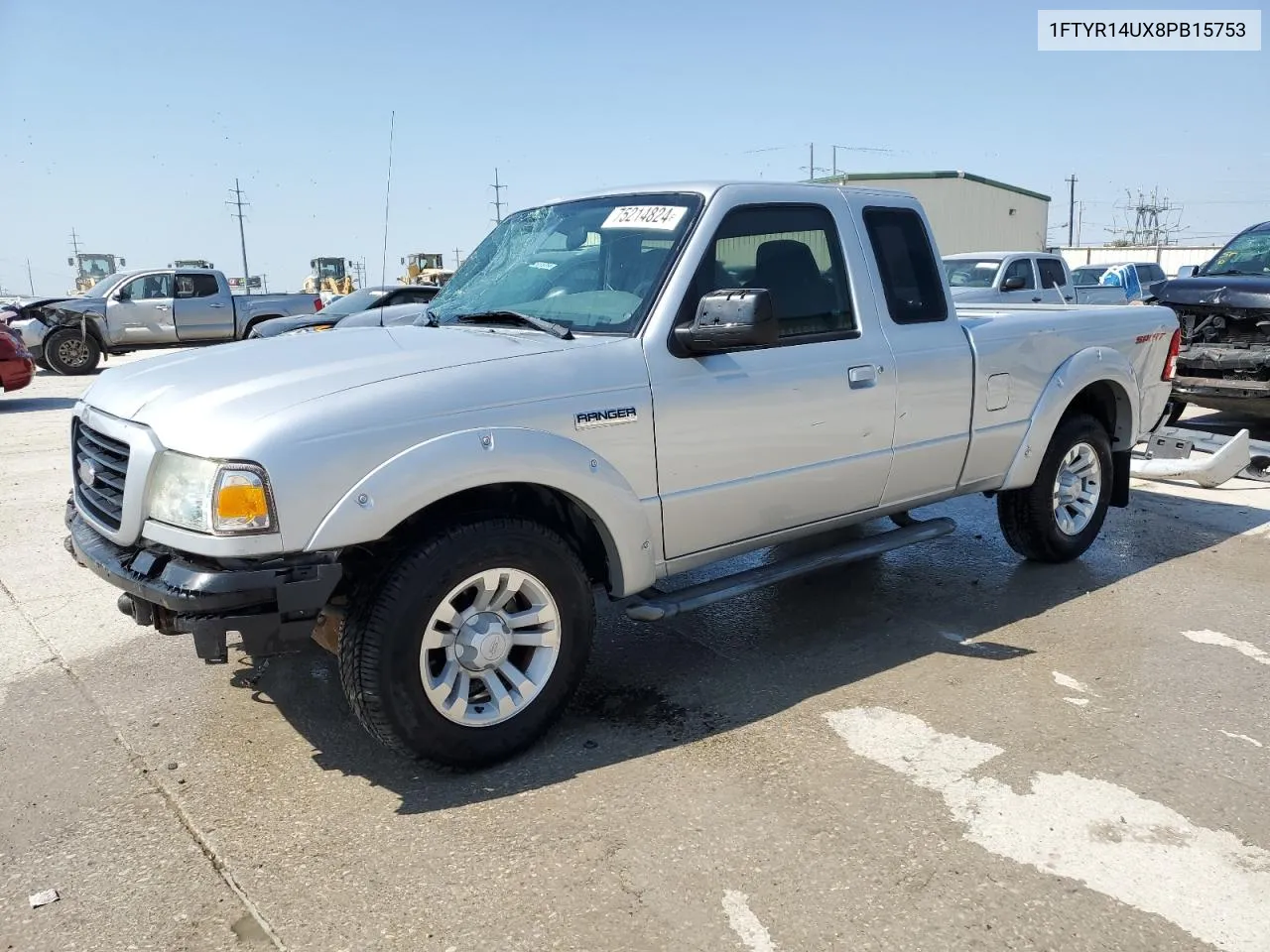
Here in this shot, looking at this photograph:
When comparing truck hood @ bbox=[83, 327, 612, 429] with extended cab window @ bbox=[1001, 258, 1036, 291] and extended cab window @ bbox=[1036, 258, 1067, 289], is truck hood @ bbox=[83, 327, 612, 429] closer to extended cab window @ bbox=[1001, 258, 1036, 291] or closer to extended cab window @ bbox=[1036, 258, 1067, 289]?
extended cab window @ bbox=[1001, 258, 1036, 291]

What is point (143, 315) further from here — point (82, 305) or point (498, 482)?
point (498, 482)

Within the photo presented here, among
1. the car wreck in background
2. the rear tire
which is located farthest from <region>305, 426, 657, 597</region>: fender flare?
the rear tire

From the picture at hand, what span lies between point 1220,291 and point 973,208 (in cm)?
3426

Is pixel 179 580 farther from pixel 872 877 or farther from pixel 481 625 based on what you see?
pixel 872 877

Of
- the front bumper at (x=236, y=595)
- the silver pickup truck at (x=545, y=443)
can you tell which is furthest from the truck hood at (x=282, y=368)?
the front bumper at (x=236, y=595)

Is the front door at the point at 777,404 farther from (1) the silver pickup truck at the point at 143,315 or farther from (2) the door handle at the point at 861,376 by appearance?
(1) the silver pickup truck at the point at 143,315

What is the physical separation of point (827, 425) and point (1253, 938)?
226cm

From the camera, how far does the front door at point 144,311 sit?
18.1 meters

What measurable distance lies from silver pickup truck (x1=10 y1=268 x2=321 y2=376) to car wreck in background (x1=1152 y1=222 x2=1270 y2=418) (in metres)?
14.8

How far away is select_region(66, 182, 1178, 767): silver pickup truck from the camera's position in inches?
117

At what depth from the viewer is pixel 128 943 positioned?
2525 mm

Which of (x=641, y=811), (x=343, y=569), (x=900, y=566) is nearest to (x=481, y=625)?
(x=343, y=569)

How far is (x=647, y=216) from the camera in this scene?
13.2 feet

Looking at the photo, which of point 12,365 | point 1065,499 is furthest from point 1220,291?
point 12,365
